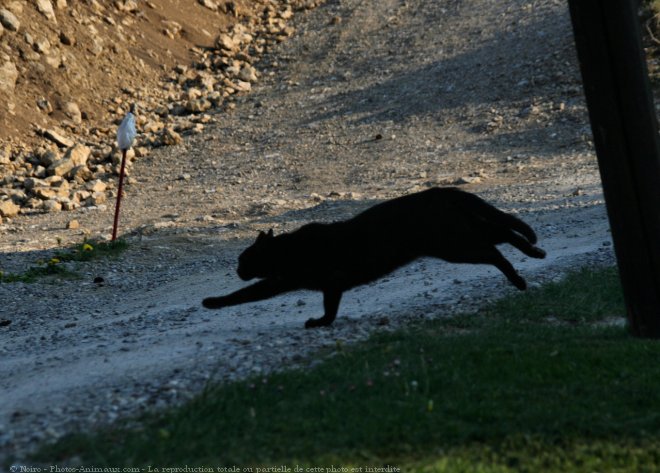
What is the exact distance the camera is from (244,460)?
4.69m

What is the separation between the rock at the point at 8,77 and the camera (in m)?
24.1

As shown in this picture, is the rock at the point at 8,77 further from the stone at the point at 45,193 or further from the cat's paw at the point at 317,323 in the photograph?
the cat's paw at the point at 317,323

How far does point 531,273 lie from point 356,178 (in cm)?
→ 1057

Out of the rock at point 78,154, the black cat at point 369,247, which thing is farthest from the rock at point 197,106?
the black cat at point 369,247

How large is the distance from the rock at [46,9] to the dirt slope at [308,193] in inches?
228

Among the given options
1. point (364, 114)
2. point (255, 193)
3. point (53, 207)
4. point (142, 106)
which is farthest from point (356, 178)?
point (142, 106)

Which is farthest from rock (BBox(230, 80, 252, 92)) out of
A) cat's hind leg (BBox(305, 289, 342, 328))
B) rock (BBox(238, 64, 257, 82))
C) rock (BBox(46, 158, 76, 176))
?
cat's hind leg (BBox(305, 289, 342, 328))

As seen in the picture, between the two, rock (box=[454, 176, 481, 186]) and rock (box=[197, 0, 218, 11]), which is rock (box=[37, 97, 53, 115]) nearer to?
rock (box=[197, 0, 218, 11])

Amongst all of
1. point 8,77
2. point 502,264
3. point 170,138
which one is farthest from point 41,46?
point 502,264

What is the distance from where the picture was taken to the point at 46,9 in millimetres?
26688

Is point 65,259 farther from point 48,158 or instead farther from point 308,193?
point 48,158

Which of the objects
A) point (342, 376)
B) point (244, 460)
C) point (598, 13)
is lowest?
point (244, 460)

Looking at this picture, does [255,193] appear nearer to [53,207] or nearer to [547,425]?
[53,207]

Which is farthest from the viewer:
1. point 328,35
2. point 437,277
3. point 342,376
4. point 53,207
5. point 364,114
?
point 328,35
